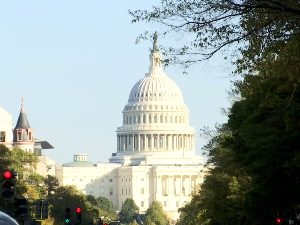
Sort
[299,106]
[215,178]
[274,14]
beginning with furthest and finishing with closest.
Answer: [215,178]
[299,106]
[274,14]

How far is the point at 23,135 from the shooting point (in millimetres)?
186375

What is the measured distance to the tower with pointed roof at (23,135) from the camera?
Answer: 184750 mm

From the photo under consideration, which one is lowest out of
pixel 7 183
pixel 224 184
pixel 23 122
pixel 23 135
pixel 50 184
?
pixel 7 183

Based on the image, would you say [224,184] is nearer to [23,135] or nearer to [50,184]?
[50,184]

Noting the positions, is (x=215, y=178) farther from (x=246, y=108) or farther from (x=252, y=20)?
(x=252, y=20)

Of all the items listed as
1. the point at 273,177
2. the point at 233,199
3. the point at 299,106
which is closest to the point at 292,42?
the point at 299,106

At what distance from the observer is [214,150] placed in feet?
267

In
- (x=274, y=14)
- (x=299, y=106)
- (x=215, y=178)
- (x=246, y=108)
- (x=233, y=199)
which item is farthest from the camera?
(x=215, y=178)

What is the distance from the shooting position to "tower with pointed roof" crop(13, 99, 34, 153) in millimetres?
184750

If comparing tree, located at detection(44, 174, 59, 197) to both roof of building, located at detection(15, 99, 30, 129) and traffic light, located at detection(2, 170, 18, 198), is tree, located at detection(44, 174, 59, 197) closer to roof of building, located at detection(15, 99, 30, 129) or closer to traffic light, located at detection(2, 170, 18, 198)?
roof of building, located at detection(15, 99, 30, 129)

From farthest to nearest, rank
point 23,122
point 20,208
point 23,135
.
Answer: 1. point 23,122
2. point 23,135
3. point 20,208

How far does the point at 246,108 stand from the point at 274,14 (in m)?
27.8

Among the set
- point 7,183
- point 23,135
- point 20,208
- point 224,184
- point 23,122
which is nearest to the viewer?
point 7,183

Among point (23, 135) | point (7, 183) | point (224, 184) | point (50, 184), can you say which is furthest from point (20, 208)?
point (23, 135)
